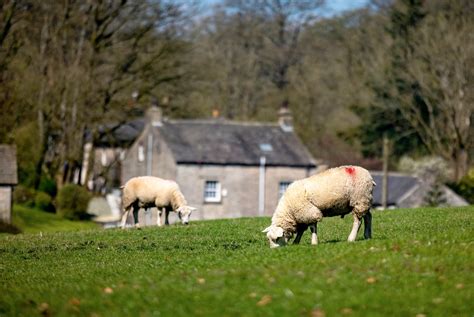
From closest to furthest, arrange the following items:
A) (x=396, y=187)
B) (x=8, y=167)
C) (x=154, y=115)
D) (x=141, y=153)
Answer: (x=8, y=167) → (x=396, y=187) → (x=154, y=115) → (x=141, y=153)

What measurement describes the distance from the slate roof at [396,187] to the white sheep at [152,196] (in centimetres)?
3337

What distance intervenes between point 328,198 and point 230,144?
172 ft

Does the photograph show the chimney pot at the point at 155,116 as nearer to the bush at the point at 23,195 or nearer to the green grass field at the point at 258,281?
the bush at the point at 23,195

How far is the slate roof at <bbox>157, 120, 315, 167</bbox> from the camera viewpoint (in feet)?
240

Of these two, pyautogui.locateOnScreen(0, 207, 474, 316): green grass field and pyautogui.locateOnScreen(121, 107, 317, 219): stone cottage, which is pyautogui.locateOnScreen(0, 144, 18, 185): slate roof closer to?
pyautogui.locateOnScreen(121, 107, 317, 219): stone cottage

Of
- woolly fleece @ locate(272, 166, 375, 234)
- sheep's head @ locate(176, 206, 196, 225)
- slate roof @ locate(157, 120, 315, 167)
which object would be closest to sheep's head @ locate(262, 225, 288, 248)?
woolly fleece @ locate(272, 166, 375, 234)

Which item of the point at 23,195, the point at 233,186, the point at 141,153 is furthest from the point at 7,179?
the point at 141,153

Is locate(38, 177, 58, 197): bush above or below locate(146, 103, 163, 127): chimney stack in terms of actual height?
below

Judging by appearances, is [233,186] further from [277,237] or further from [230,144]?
[277,237]

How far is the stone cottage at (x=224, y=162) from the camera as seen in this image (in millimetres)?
72312

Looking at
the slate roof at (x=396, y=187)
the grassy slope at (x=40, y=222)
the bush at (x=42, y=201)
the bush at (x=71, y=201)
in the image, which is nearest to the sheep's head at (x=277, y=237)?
the grassy slope at (x=40, y=222)

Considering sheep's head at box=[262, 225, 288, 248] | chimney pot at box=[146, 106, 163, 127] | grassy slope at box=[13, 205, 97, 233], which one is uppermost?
chimney pot at box=[146, 106, 163, 127]

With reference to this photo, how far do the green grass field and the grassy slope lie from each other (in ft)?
108

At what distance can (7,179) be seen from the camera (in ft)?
188
